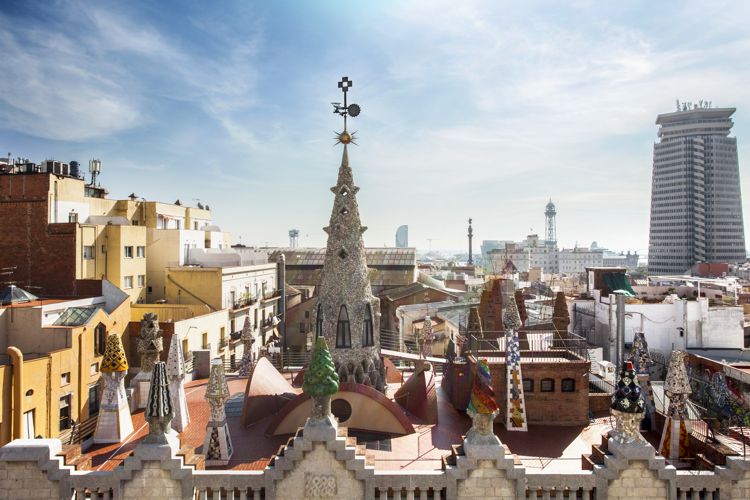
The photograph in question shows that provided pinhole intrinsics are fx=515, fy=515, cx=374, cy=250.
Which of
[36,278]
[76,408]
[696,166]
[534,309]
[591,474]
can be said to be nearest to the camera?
[591,474]

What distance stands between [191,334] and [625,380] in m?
28.9

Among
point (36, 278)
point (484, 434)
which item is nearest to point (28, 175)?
point (36, 278)

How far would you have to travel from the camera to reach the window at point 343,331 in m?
19.8

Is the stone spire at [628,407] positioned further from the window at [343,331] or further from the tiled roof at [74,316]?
the tiled roof at [74,316]

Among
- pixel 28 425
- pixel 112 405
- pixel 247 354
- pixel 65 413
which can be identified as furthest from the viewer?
pixel 247 354

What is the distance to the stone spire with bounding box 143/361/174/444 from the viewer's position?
1179 centimetres

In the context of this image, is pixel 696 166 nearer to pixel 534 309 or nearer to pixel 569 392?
pixel 534 309

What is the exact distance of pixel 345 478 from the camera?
1199 centimetres

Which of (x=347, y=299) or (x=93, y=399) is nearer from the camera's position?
(x=347, y=299)

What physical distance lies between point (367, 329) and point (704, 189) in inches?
6253

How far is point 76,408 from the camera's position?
2638 centimetres

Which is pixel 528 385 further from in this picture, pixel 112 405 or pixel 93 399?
pixel 93 399

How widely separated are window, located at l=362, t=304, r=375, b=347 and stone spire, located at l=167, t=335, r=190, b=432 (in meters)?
7.26

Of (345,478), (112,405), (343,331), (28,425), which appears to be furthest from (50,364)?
(345,478)
